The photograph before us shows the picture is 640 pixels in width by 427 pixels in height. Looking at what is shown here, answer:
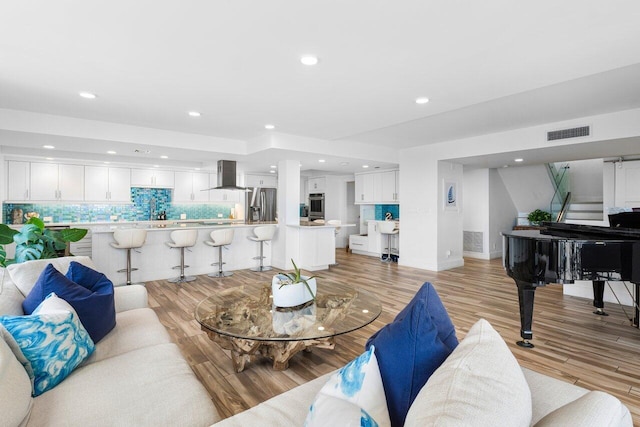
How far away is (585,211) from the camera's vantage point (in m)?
8.13

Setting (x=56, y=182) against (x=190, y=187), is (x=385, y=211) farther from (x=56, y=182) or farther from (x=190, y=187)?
(x=56, y=182)

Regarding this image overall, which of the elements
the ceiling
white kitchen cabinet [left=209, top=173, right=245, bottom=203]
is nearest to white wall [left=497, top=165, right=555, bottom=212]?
the ceiling

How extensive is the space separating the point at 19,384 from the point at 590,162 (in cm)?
1081

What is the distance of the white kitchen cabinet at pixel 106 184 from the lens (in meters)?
7.13

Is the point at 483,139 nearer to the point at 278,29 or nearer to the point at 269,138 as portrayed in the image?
the point at 269,138

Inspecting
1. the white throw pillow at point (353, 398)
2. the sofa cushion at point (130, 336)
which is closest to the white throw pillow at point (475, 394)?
the white throw pillow at point (353, 398)

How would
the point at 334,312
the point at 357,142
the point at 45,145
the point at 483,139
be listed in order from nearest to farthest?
the point at 334,312
the point at 45,145
the point at 483,139
the point at 357,142

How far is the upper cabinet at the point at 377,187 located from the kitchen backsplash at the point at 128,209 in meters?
3.64

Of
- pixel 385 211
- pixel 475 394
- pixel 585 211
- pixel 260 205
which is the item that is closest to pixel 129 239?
pixel 260 205

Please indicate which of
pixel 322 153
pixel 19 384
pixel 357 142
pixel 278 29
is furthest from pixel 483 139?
pixel 19 384

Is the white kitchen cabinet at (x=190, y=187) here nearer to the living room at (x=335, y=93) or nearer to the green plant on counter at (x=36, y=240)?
the living room at (x=335, y=93)

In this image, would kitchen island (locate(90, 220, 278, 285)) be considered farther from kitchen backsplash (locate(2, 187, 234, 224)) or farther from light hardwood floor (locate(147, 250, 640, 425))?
kitchen backsplash (locate(2, 187, 234, 224))

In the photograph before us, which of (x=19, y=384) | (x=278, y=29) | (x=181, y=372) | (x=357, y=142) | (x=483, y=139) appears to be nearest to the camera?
(x=19, y=384)

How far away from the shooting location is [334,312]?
7.78 feet
